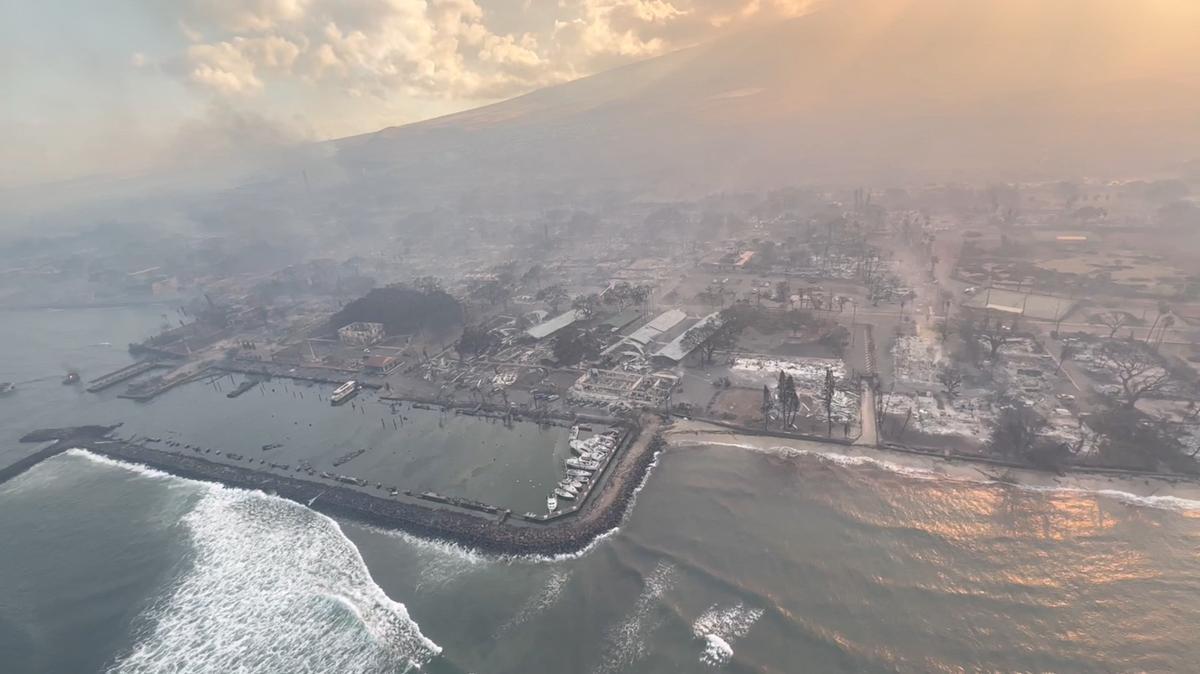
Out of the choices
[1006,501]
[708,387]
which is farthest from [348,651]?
[1006,501]

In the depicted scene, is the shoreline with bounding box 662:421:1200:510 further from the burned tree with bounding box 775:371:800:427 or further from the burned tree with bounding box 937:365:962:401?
the burned tree with bounding box 937:365:962:401

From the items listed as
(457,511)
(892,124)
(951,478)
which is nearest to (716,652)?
(457,511)

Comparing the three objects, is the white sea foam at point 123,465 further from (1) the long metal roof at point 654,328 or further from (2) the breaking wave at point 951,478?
(2) the breaking wave at point 951,478

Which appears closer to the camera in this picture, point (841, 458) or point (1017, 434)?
point (1017, 434)

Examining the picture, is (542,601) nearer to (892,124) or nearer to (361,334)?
(361,334)

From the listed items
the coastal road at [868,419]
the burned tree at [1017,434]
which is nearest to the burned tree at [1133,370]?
the burned tree at [1017,434]

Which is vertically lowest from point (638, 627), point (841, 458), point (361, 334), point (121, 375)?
point (638, 627)

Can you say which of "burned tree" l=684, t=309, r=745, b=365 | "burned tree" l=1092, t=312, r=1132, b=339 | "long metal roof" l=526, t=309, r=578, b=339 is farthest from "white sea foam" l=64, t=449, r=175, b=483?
"burned tree" l=1092, t=312, r=1132, b=339
